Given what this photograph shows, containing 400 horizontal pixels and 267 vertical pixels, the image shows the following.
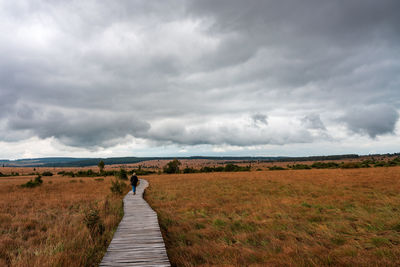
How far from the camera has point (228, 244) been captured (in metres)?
8.39

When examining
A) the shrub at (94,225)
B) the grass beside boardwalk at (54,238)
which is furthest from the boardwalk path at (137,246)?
the shrub at (94,225)

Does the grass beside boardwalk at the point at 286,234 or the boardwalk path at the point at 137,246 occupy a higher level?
the boardwalk path at the point at 137,246

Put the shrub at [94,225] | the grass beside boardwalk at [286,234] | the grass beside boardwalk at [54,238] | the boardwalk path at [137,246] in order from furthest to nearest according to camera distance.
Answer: the shrub at [94,225], the grass beside boardwalk at [286,234], the grass beside boardwalk at [54,238], the boardwalk path at [137,246]

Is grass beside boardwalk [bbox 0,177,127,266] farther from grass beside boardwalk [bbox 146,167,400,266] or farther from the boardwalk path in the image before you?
grass beside boardwalk [bbox 146,167,400,266]

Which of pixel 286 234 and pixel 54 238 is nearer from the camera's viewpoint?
pixel 54 238

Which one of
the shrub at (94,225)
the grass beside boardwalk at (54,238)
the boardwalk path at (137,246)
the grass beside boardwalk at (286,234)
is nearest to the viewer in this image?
the boardwalk path at (137,246)

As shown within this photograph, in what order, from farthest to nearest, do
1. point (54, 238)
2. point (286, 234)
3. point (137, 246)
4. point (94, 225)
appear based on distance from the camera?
point (286, 234), point (94, 225), point (54, 238), point (137, 246)

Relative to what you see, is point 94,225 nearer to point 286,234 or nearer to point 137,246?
point 137,246

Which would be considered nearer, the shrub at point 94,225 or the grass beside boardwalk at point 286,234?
the grass beside boardwalk at point 286,234

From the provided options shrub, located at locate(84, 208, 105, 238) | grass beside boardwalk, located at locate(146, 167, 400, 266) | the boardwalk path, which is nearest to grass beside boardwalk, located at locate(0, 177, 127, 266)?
shrub, located at locate(84, 208, 105, 238)

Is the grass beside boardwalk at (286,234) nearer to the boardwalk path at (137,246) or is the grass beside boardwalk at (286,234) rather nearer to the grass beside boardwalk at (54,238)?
the boardwalk path at (137,246)

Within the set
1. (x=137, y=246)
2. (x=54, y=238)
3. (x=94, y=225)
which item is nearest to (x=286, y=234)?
→ (x=137, y=246)

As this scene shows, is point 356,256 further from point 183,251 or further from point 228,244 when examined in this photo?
point 183,251

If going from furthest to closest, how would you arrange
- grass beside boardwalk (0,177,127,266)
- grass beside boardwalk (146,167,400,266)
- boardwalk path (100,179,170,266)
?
grass beside boardwalk (146,167,400,266) → grass beside boardwalk (0,177,127,266) → boardwalk path (100,179,170,266)
